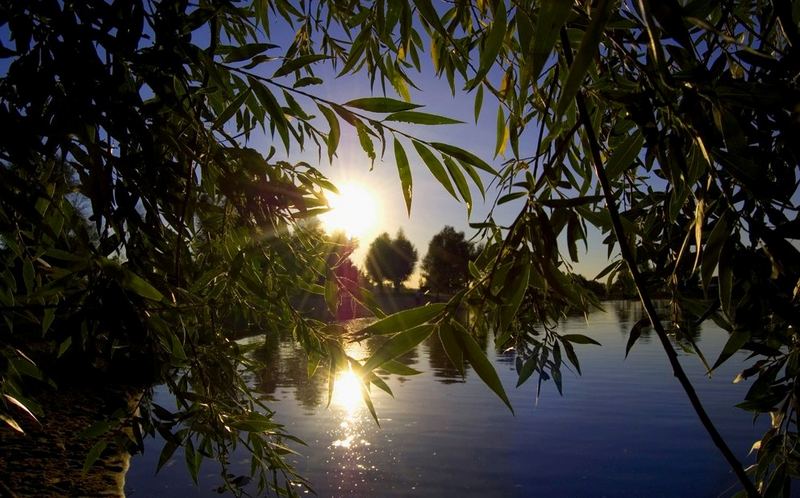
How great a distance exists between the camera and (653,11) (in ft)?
1.25

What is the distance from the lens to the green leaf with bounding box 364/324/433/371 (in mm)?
574

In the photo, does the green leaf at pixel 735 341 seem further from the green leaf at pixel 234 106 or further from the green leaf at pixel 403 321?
the green leaf at pixel 234 106

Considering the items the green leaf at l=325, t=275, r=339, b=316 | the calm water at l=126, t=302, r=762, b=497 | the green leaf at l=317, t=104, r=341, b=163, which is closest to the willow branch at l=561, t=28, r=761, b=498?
the green leaf at l=317, t=104, r=341, b=163

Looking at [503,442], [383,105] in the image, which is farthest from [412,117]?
[503,442]

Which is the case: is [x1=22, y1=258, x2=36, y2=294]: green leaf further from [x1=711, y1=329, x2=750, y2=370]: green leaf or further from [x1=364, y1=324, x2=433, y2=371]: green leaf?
[x1=711, y1=329, x2=750, y2=370]: green leaf

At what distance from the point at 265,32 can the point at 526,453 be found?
214 inches

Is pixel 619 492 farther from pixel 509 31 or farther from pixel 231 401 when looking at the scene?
pixel 509 31

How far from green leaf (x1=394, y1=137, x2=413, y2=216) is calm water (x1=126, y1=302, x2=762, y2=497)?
1.05 meters

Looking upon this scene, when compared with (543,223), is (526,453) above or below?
below

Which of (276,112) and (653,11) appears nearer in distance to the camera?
(653,11)

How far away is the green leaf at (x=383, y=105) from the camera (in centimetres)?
102

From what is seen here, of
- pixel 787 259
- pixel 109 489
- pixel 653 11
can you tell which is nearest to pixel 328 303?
pixel 787 259

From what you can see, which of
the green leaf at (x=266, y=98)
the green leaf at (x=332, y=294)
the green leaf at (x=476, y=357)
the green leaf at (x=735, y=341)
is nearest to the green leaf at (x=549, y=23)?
the green leaf at (x=476, y=357)

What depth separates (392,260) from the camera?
50531mm
